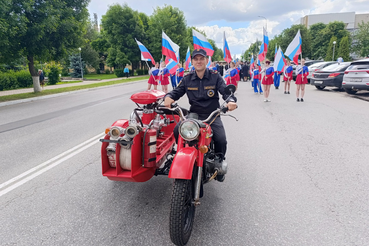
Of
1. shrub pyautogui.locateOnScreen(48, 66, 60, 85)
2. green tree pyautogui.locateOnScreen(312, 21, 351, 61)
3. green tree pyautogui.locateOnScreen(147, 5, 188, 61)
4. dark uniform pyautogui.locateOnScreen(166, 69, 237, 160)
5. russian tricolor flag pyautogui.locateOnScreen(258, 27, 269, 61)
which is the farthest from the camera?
green tree pyautogui.locateOnScreen(312, 21, 351, 61)

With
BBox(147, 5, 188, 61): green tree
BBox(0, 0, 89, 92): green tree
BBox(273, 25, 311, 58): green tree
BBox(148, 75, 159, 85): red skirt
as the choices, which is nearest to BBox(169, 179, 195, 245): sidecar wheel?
BBox(0, 0, 89, 92): green tree

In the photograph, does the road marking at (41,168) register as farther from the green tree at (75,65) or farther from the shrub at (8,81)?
the green tree at (75,65)

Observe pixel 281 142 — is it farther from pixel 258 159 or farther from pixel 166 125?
pixel 166 125

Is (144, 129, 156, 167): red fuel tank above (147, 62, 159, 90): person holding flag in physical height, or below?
below

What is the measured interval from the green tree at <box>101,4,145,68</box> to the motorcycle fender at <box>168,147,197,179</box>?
146ft

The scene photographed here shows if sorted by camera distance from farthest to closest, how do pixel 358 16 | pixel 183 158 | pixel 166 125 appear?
pixel 358 16
pixel 166 125
pixel 183 158

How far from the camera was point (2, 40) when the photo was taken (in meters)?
12.6

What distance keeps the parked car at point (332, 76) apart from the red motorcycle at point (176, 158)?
1495 centimetres

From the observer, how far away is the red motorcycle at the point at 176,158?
8.49ft

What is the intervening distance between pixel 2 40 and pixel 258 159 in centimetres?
1309

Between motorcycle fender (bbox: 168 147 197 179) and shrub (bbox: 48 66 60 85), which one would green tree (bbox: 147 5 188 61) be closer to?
shrub (bbox: 48 66 60 85)

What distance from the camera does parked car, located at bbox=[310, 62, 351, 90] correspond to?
15.9 metres

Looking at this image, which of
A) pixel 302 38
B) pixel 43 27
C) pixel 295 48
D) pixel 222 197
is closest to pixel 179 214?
pixel 222 197

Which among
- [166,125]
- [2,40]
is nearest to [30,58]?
[2,40]
